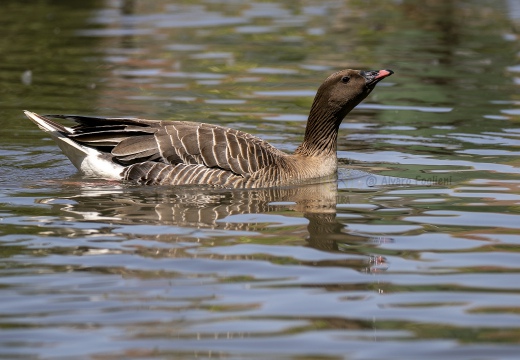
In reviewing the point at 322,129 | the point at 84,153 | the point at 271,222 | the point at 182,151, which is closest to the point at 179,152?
the point at 182,151

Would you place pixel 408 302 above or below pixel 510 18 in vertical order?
below

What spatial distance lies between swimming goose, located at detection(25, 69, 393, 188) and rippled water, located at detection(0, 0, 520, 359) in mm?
248

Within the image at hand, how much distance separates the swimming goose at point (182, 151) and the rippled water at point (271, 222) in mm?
248

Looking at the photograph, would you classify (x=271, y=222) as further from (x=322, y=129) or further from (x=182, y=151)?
(x=322, y=129)

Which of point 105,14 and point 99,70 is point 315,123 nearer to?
point 99,70

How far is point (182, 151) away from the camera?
11.2m

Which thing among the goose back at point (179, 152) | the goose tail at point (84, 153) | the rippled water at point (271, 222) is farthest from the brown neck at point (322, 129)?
the goose tail at point (84, 153)

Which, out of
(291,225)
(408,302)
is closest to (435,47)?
(291,225)

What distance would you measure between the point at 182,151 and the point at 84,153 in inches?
45.1

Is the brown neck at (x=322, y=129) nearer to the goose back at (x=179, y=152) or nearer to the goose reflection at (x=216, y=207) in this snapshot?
the goose reflection at (x=216, y=207)

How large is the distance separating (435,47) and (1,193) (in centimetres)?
1309

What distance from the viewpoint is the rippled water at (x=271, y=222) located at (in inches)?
261

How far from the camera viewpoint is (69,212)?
980 cm

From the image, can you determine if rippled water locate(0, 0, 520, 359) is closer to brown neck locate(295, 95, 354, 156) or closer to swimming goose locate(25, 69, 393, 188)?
swimming goose locate(25, 69, 393, 188)
